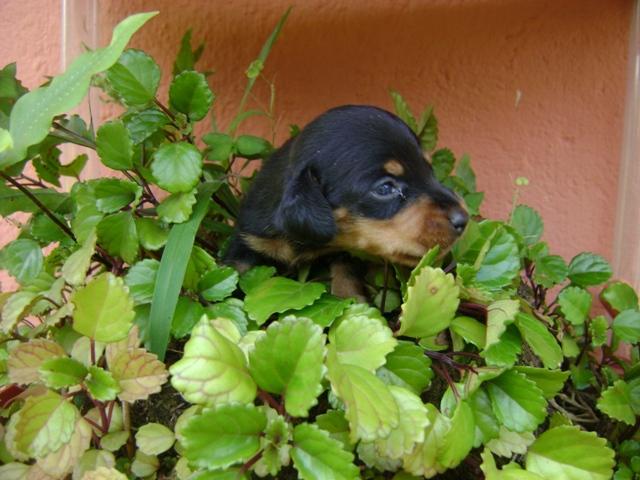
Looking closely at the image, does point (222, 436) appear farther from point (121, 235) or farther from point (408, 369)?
point (121, 235)

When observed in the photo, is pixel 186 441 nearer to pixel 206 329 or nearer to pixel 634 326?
pixel 206 329

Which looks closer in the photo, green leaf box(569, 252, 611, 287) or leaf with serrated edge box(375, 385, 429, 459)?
leaf with serrated edge box(375, 385, 429, 459)

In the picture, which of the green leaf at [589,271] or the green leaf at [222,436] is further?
the green leaf at [589,271]

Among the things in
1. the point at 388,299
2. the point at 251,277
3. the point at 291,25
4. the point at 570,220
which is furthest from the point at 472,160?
the point at 251,277

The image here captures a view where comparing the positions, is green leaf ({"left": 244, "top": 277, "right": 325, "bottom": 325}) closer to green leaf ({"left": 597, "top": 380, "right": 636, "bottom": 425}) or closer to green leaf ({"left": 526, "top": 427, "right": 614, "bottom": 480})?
green leaf ({"left": 526, "top": 427, "right": 614, "bottom": 480})

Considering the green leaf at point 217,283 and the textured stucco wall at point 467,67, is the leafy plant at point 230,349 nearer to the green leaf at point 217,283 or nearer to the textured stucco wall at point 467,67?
the green leaf at point 217,283

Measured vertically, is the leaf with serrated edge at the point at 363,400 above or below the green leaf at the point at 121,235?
above

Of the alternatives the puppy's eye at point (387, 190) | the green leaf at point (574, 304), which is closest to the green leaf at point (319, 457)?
the puppy's eye at point (387, 190)

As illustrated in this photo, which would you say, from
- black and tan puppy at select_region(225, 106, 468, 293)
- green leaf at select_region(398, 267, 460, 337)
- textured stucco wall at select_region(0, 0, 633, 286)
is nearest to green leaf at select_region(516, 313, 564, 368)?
green leaf at select_region(398, 267, 460, 337)
